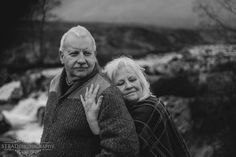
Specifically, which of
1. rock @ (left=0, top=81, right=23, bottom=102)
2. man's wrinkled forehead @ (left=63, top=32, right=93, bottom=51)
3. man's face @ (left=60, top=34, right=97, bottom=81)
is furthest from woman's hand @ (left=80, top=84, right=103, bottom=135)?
rock @ (left=0, top=81, right=23, bottom=102)

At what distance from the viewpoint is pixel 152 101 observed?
95.3 inches

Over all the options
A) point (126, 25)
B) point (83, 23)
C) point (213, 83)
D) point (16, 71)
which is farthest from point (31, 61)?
point (213, 83)

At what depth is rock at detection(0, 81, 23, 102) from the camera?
505 inches

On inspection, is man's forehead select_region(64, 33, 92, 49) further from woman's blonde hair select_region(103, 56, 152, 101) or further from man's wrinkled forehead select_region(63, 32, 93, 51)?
woman's blonde hair select_region(103, 56, 152, 101)

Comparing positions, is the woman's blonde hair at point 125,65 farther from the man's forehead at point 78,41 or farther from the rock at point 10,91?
the rock at point 10,91

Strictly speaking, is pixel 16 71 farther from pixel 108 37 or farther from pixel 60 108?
pixel 60 108

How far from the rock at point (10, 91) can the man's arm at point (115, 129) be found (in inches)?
438

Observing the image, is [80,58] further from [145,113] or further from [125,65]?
[145,113]

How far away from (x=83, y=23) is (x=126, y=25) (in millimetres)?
2940

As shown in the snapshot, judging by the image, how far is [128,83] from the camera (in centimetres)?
249

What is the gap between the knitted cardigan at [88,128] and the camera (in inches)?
77.8

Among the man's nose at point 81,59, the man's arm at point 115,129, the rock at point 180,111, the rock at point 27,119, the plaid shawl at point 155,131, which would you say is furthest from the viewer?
the rock at point 27,119

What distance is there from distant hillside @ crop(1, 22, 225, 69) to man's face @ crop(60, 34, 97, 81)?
430 inches

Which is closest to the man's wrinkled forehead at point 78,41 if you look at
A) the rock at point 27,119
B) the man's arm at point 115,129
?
the man's arm at point 115,129
